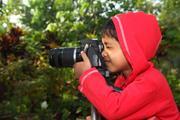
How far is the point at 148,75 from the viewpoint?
203 centimetres

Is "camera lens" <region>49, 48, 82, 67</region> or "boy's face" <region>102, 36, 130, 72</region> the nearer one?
"boy's face" <region>102, 36, 130, 72</region>

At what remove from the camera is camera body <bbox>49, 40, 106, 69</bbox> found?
2.08m

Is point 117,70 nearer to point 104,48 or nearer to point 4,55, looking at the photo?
point 104,48

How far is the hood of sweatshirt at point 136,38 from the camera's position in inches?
79.3

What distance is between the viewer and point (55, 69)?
22.6 feet

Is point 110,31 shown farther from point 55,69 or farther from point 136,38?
point 55,69

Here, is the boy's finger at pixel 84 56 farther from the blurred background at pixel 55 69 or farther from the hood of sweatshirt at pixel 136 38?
the blurred background at pixel 55 69

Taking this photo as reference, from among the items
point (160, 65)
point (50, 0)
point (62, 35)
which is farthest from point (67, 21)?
point (50, 0)

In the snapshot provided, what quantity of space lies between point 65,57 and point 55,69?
471cm

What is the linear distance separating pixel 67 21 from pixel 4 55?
48.0 inches

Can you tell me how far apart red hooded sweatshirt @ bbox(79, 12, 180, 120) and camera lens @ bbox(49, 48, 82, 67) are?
16cm

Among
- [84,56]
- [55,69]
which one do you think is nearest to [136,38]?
[84,56]

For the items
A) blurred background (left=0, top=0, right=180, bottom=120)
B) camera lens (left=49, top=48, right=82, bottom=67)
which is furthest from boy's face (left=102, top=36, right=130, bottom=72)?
blurred background (left=0, top=0, right=180, bottom=120)

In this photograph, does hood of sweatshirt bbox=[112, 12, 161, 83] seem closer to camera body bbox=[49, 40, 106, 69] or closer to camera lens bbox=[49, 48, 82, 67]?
camera body bbox=[49, 40, 106, 69]
